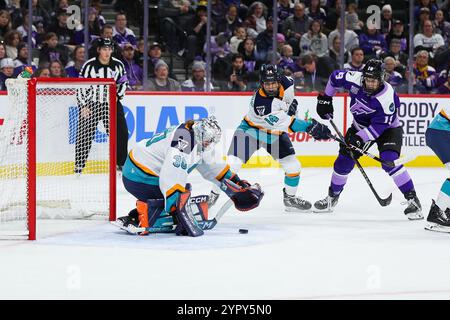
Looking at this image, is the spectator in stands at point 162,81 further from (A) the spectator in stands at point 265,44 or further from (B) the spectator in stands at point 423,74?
(B) the spectator in stands at point 423,74

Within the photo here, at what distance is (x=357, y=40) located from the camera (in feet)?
32.6

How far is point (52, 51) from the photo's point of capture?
9.07 meters

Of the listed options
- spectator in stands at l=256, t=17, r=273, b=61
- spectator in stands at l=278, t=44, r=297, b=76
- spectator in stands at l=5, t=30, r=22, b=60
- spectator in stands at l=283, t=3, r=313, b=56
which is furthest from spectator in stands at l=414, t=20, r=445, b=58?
spectator in stands at l=5, t=30, r=22, b=60

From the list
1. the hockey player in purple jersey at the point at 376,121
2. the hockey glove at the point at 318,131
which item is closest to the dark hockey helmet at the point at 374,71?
the hockey player in purple jersey at the point at 376,121

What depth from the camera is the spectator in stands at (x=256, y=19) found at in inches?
385

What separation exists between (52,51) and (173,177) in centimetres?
417

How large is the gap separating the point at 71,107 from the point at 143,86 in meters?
2.09

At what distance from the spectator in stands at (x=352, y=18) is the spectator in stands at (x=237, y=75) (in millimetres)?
1167

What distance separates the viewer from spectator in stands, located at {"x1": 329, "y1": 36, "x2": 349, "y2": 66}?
9773 millimetres

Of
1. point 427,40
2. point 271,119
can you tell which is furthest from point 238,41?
point 271,119

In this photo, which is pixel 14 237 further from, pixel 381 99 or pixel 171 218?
pixel 381 99

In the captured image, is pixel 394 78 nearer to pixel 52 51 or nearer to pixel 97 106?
pixel 52 51

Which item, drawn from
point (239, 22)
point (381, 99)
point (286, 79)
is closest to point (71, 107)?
point (286, 79)

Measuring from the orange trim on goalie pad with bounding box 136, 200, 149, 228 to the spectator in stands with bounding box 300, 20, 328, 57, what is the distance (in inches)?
180
